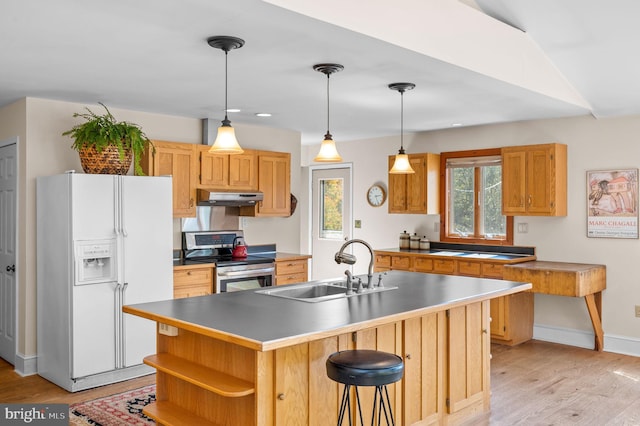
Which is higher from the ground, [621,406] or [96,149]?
[96,149]

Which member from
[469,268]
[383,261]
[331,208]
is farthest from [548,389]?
[331,208]

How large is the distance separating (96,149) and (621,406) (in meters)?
4.33

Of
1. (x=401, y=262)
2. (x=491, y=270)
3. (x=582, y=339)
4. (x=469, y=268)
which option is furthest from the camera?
(x=401, y=262)

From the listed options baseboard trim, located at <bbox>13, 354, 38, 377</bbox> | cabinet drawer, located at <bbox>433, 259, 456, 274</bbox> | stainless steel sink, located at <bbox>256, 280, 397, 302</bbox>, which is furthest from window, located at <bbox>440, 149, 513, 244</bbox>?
baseboard trim, located at <bbox>13, 354, 38, 377</bbox>

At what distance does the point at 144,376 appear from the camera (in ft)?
15.2

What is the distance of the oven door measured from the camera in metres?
5.24

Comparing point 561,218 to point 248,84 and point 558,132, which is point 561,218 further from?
point 248,84

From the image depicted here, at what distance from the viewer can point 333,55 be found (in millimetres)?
3322

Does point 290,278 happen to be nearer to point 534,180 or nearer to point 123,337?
point 123,337

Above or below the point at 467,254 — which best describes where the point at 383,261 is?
below

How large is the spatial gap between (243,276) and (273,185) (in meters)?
1.19

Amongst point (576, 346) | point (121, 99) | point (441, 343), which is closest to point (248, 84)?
point (121, 99)

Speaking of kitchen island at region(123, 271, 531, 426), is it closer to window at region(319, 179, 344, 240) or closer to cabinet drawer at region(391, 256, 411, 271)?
cabinet drawer at region(391, 256, 411, 271)

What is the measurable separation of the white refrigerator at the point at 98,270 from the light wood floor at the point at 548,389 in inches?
8.0
